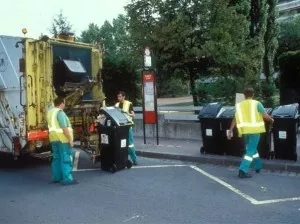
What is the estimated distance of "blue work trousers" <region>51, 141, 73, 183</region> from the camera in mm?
6719

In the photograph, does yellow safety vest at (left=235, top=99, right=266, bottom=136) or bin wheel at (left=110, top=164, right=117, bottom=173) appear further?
bin wheel at (left=110, top=164, right=117, bottom=173)

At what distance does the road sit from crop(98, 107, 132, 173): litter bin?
8.7 inches

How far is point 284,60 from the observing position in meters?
12.8

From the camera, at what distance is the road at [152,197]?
4.92 metres

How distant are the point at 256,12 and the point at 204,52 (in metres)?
5.10

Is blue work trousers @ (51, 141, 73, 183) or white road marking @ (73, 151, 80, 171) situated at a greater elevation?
blue work trousers @ (51, 141, 73, 183)

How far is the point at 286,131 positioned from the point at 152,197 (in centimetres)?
338

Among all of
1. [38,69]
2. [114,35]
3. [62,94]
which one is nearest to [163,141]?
[62,94]

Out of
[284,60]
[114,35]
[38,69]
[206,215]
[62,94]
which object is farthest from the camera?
[114,35]

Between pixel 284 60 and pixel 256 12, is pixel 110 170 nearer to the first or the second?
pixel 284 60

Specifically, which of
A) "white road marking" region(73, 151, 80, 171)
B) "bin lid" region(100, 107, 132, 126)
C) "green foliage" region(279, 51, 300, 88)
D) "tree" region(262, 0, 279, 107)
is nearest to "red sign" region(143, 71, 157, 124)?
"white road marking" region(73, 151, 80, 171)

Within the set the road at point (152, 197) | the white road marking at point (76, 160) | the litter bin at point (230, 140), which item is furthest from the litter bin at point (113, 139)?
the litter bin at point (230, 140)

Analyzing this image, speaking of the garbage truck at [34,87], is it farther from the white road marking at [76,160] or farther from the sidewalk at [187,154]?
the sidewalk at [187,154]

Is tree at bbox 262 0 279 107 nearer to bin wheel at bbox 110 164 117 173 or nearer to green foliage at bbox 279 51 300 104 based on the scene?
green foliage at bbox 279 51 300 104
